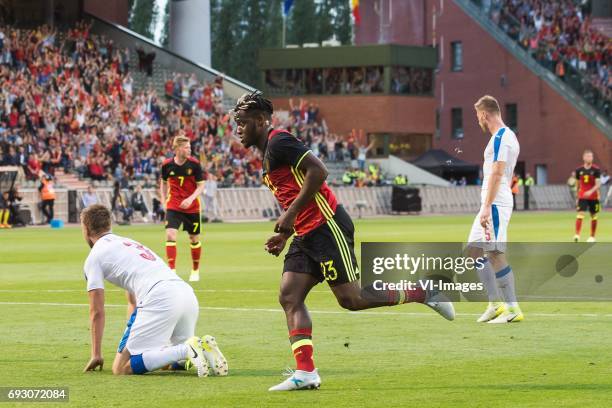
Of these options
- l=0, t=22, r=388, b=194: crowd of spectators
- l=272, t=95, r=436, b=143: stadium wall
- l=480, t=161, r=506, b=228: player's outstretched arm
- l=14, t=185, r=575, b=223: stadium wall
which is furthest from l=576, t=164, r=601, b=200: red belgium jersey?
l=272, t=95, r=436, b=143: stadium wall

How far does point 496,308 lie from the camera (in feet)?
49.9

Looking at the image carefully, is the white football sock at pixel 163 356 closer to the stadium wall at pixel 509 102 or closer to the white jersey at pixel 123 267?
the white jersey at pixel 123 267

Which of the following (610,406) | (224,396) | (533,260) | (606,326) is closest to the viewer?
(610,406)

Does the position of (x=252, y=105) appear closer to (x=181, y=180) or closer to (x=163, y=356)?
(x=163, y=356)

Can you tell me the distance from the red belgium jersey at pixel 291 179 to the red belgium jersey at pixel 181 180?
39.0 feet

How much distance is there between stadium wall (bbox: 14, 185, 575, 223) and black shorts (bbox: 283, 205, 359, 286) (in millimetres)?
37483

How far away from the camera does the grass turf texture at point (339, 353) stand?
390 inches

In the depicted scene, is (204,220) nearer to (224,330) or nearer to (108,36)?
(108,36)

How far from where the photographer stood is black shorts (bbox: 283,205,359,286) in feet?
33.5

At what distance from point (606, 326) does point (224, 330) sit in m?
4.08

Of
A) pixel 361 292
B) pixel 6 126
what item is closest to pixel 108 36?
pixel 6 126

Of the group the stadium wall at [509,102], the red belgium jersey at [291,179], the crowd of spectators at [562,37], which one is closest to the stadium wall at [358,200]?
the stadium wall at [509,102]

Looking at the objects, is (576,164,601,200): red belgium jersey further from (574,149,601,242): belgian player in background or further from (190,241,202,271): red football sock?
(190,241,202,271): red football sock

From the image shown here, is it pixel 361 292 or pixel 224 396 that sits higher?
pixel 361 292
